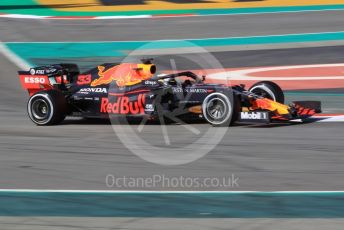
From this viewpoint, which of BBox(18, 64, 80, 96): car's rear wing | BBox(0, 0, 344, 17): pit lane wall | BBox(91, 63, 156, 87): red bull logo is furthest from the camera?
BBox(0, 0, 344, 17): pit lane wall

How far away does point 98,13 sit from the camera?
27250 millimetres

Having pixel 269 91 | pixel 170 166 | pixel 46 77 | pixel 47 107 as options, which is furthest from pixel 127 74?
pixel 170 166

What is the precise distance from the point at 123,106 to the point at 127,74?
588 millimetres

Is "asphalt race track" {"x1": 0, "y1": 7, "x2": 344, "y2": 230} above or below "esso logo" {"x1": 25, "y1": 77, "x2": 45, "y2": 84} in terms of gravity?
below

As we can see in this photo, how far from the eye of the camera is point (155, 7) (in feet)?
90.9

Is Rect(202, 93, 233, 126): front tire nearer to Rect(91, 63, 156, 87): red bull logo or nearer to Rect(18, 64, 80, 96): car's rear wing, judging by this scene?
Rect(91, 63, 156, 87): red bull logo

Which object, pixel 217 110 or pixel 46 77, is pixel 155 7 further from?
pixel 217 110

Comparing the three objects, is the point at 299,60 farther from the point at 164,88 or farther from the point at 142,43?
the point at 164,88

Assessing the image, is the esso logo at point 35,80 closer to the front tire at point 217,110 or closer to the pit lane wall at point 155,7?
the front tire at point 217,110

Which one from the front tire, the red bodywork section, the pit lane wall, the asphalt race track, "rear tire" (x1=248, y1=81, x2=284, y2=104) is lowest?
the asphalt race track

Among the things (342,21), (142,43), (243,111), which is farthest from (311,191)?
(342,21)

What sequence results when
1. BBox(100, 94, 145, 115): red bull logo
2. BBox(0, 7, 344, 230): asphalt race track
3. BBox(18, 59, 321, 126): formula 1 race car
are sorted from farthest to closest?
1. BBox(100, 94, 145, 115): red bull logo
2. BBox(18, 59, 321, 126): formula 1 race car
3. BBox(0, 7, 344, 230): asphalt race track

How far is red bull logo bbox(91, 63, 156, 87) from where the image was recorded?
44.0 ft

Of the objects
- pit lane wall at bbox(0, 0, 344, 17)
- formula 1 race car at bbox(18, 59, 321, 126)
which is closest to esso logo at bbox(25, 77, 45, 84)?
formula 1 race car at bbox(18, 59, 321, 126)
